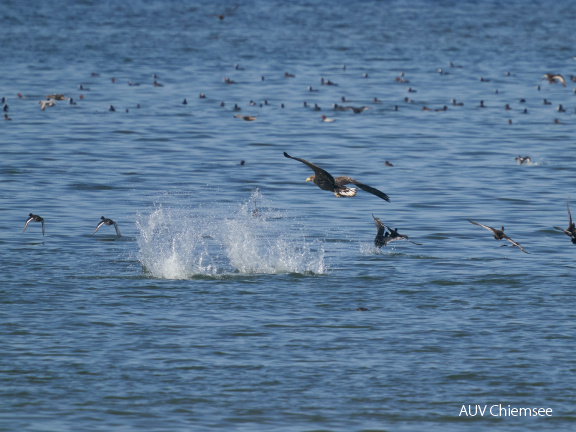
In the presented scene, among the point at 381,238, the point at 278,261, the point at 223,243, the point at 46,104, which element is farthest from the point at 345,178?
the point at 46,104

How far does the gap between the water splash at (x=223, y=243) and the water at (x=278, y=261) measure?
0.09 meters

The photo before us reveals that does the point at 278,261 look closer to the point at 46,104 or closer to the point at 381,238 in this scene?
the point at 381,238

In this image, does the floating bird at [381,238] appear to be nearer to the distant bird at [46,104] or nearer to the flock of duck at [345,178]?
the flock of duck at [345,178]

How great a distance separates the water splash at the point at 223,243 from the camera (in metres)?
22.1

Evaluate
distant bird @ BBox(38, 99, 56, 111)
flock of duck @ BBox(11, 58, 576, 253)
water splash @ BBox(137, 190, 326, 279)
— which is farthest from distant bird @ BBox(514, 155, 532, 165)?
distant bird @ BBox(38, 99, 56, 111)

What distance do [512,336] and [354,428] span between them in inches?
182

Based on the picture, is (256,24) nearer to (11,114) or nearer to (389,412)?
(11,114)

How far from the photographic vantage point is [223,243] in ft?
81.0

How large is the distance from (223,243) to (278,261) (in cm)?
249

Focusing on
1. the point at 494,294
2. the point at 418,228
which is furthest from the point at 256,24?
the point at 494,294

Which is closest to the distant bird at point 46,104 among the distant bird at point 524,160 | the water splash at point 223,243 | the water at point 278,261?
the water at point 278,261

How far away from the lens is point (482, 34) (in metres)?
89.3

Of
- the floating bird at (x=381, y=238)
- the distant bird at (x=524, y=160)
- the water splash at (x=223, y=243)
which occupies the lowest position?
the water splash at (x=223, y=243)

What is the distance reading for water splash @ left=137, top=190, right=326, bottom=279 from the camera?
872 inches
